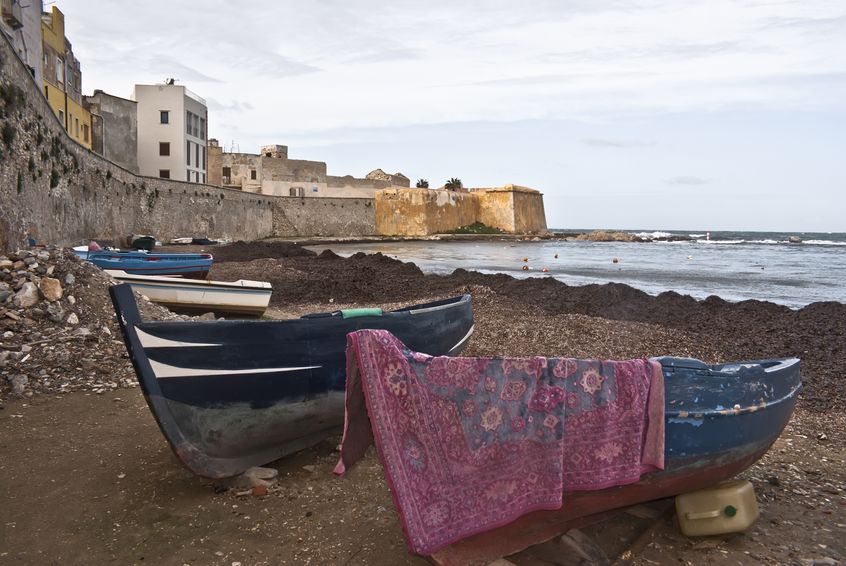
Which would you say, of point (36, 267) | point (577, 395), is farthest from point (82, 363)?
point (577, 395)

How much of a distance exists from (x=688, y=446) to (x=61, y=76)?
33603mm

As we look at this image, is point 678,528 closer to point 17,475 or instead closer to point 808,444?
point 808,444

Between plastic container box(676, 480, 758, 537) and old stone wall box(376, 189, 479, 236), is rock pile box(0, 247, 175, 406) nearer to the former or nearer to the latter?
plastic container box(676, 480, 758, 537)

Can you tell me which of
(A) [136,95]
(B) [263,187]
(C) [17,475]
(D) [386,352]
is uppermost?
(A) [136,95]

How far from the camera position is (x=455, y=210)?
192 feet

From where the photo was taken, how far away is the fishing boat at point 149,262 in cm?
1180

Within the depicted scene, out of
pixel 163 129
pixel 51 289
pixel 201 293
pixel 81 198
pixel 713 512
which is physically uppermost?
pixel 163 129

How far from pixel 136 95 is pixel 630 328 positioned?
41970 millimetres

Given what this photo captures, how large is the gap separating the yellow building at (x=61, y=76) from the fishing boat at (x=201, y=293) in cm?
1893

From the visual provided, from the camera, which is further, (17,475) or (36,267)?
(36,267)

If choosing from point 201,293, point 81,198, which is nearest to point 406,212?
point 81,198

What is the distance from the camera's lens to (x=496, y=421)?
3.35 meters

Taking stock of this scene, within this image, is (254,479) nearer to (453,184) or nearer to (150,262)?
(150,262)

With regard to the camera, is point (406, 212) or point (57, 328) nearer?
point (57, 328)
